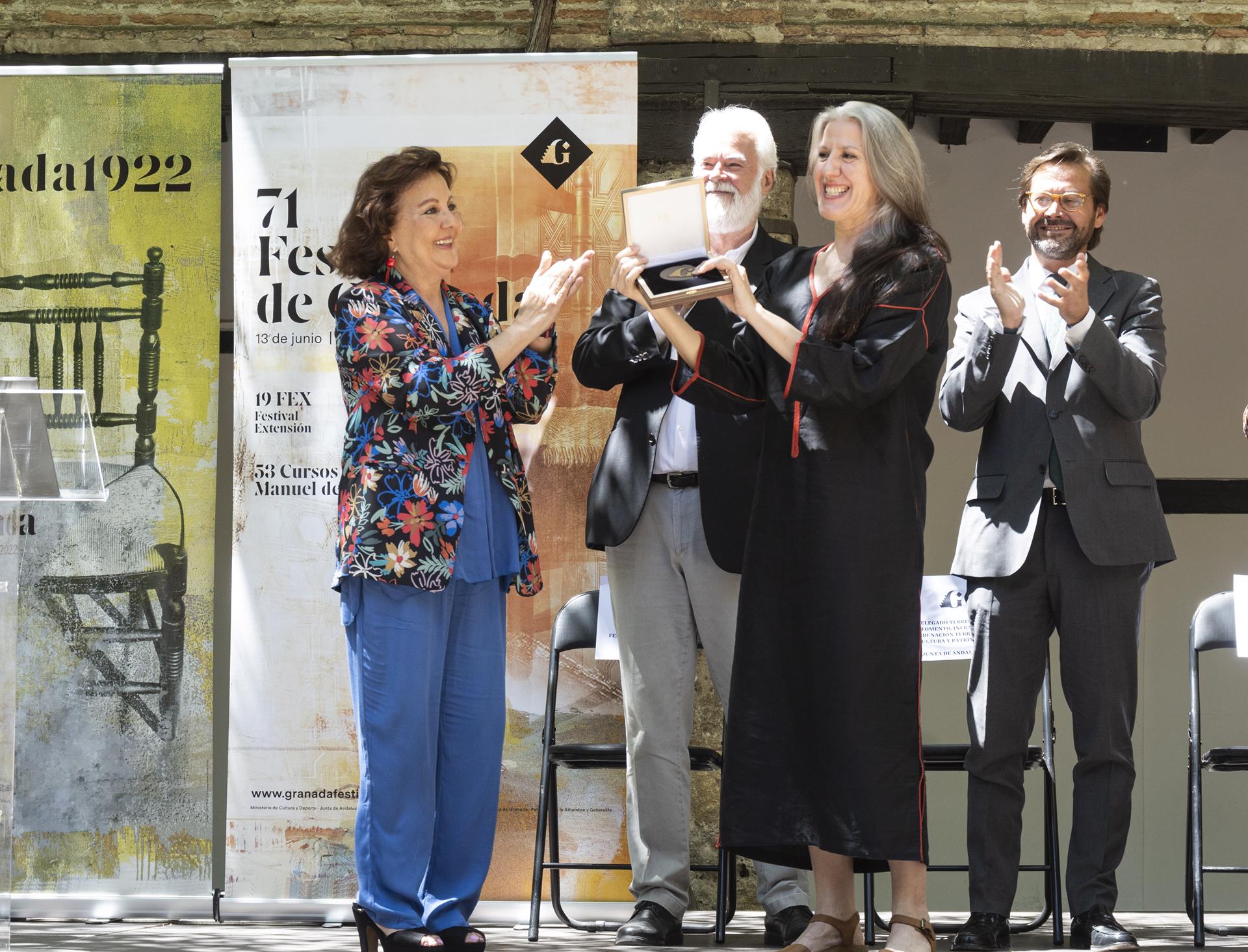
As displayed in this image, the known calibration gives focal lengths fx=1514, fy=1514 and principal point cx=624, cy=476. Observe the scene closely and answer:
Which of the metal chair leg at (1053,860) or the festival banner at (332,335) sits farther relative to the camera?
the festival banner at (332,335)

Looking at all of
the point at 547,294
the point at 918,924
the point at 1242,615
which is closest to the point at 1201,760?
the point at 1242,615

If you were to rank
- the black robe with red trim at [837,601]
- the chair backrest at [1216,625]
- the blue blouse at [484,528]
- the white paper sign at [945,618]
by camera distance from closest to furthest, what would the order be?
the black robe with red trim at [837,601]
the blue blouse at [484,528]
the white paper sign at [945,618]
the chair backrest at [1216,625]

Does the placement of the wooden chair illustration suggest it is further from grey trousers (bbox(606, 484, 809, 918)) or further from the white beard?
the white beard

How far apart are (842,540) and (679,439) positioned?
33.0 inches

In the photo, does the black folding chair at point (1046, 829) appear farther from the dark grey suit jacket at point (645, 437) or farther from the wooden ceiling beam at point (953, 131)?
the wooden ceiling beam at point (953, 131)

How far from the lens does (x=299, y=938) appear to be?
4.08m

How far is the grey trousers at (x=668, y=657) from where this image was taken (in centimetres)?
386

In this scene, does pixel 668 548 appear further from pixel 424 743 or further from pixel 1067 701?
pixel 1067 701

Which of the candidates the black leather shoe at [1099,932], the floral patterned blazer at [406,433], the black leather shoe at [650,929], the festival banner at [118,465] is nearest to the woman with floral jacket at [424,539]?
the floral patterned blazer at [406,433]

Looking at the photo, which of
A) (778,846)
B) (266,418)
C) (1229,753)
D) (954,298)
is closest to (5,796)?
A: (778,846)

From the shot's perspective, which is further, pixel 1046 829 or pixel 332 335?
pixel 332 335

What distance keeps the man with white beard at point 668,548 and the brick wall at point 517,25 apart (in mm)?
1668

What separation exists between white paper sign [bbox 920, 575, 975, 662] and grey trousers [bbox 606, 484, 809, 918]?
28.7 inches

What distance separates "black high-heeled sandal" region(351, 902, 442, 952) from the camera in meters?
3.29
